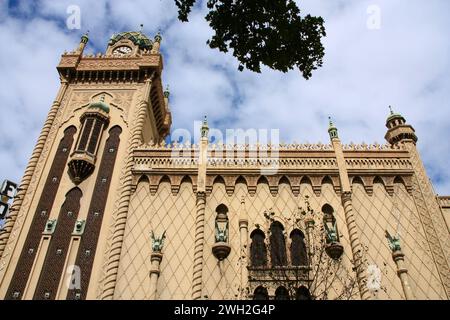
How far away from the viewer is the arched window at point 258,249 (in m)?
17.3

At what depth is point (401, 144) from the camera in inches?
838

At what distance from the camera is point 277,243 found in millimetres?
17812

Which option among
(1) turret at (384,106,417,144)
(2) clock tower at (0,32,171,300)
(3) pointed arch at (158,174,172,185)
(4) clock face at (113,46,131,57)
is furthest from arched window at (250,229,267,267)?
(4) clock face at (113,46,131,57)

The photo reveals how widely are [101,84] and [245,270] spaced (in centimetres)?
1414

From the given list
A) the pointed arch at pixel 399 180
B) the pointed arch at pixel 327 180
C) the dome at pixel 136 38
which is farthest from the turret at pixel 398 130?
the dome at pixel 136 38

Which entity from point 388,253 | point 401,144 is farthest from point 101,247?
point 401,144

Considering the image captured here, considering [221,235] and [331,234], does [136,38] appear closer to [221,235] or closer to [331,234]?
[221,235]

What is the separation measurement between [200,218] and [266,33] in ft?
36.8

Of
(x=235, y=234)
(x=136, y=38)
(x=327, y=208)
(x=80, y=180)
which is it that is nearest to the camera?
(x=235, y=234)

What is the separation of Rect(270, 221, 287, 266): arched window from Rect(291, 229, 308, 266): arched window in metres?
0.40

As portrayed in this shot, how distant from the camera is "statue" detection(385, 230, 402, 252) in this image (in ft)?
56.5

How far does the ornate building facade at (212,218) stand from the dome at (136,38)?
746cm

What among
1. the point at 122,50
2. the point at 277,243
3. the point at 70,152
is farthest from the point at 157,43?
the point at 277,243

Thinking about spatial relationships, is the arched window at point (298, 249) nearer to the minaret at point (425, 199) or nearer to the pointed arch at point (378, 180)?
the pointed arch at point (378, 180)
